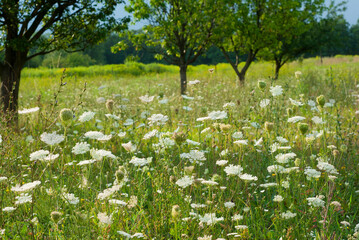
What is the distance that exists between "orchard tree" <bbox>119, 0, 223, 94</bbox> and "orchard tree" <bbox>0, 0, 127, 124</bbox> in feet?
11.1

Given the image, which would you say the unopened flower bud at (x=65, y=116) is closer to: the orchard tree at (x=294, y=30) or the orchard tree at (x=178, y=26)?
the orchard tree at (x=178, y=26)

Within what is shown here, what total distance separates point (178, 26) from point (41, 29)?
4.51 meters

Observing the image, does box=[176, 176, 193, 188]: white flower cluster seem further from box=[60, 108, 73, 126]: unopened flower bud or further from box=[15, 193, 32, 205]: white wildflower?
box=[15, 193, 32, 205]: white wildflower

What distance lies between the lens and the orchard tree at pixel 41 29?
555 cm

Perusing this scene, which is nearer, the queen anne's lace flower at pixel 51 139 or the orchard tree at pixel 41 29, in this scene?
the queen anne's lace flower at pixel 51 139

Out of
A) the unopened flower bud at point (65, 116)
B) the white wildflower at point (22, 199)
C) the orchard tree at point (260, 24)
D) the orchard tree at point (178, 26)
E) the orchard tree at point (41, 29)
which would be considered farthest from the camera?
the orchard tree at point (260, 24)

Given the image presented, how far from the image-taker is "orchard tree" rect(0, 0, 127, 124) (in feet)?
18.2

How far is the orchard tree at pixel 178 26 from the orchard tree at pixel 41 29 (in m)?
3.38

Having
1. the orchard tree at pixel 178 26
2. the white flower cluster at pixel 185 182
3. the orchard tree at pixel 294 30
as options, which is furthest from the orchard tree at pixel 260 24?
the white flower cluster at pixel 185 182

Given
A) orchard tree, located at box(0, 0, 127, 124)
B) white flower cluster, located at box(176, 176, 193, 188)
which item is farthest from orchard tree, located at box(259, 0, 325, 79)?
white flower cluster, located at box(176, 176, 193, 188)

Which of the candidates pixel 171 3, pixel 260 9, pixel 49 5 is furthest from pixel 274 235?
pixel 260 9

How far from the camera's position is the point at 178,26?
9.65 meters

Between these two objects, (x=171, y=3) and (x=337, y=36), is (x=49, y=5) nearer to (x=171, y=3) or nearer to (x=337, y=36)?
(x=171, y=3)

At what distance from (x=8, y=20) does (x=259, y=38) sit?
1039 cm
